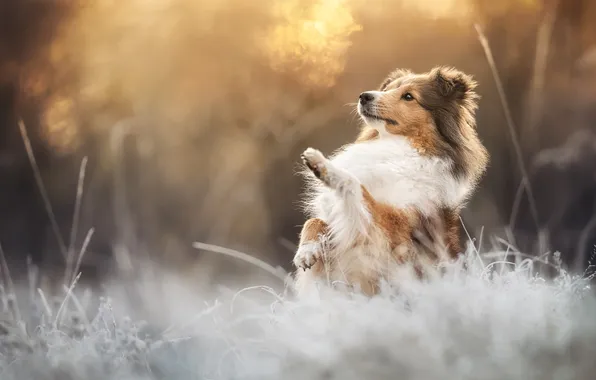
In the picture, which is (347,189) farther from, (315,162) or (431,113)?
(431,113)

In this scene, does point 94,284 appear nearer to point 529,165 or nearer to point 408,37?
point 408,37

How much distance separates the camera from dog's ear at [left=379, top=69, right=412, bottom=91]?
9.31ft

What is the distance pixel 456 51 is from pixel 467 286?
1061 millimetres

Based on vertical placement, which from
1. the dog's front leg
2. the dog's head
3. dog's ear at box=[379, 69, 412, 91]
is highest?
dog's ear at box=[379, 69, 412, 91]

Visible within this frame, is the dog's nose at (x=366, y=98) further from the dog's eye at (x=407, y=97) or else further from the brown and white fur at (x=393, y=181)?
the dog's eye at (x=407, y=97)

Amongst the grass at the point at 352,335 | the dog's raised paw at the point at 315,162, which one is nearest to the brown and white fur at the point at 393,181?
the dog's raised paw at the point at 315,162

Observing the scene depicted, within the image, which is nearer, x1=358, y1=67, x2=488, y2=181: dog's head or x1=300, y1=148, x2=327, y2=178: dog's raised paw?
x1=300, y1=148, x2=327, y2=178: dog's raised paw

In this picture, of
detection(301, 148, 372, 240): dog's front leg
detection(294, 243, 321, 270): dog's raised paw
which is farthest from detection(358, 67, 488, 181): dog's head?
detection(294, 243, 321, 270): dog's raised paw

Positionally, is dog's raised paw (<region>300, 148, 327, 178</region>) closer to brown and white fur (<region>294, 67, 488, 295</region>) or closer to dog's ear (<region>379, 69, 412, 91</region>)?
brown and white fur (<region>294, 67, 488, 295</region>)

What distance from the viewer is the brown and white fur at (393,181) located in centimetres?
242

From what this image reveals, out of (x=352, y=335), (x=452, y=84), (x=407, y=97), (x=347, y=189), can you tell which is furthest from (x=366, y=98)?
(x=352, y=335)

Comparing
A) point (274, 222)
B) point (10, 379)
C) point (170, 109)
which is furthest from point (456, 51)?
point (10, 379)

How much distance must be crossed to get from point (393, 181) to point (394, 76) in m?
0.53

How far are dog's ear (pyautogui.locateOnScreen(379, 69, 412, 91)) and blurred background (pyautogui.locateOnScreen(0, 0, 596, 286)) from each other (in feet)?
0.16
